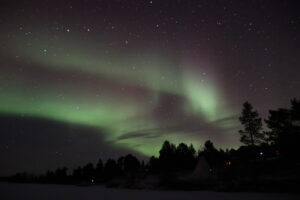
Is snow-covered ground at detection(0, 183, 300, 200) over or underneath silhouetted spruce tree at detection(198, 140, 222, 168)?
underneath

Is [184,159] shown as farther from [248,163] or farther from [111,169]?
[111,169]

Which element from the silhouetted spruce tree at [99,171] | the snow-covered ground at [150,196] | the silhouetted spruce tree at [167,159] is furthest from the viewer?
the silhouetted spruce tree at [99,171]

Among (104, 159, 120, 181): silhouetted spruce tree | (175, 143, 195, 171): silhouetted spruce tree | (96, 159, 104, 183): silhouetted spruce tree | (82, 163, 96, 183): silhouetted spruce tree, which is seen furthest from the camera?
(82, 163, 96, 183): silhouetted spruce tree

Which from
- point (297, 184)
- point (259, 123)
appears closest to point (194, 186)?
point (297, 184)

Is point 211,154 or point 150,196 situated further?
point 211,154

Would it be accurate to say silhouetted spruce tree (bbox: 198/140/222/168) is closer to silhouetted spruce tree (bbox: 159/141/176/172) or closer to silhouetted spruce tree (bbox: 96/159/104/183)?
silhouetted spruce tree (bbox: 159/141/176/172)

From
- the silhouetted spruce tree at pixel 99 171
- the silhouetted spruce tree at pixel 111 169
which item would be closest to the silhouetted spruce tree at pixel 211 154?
the silhouetted spruce tree at pixel 111 169

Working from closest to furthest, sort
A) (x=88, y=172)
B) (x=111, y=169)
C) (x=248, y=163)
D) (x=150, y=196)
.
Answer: (x=150, y=196) → (x=248, y=163) → (x=111, y=169) → (x=88, y=172)

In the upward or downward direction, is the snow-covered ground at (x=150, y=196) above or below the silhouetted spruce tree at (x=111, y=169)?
below

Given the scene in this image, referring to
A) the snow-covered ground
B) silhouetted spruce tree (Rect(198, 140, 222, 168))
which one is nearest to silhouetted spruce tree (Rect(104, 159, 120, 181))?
silhouetted spruce tree (Rect(198, 140, 222, 168))

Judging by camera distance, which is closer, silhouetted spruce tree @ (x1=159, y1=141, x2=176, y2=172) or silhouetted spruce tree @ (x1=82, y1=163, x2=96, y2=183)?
silhouetted spruce tree @ (x1=159, y1=141, x2=176, y2=172)

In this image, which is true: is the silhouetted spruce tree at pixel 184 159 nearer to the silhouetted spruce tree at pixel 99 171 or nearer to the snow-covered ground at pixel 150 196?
the silhouetted spruce tree at pixel 99 171

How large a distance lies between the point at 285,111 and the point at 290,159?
10837 mm

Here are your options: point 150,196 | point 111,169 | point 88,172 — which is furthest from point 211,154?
point 88,172
